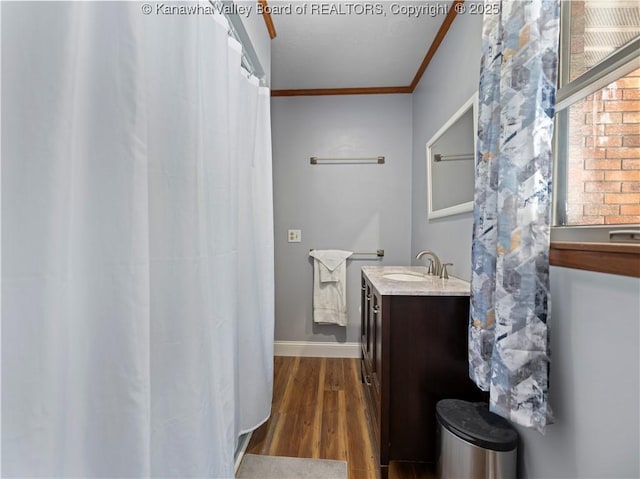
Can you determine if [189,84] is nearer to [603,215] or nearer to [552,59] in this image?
[552,59]

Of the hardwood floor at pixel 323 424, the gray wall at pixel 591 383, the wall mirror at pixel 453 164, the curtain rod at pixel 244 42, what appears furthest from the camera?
the wall mirror at pixel 453 164

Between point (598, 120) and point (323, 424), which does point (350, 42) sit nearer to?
point (598, 120)

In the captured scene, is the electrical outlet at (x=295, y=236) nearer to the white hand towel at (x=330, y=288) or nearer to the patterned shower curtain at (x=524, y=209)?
the white hand towel at (x=330, y=288)

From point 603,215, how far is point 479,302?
45 centimetres

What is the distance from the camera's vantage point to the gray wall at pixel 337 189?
2.65 m

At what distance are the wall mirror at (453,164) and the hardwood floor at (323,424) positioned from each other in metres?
1.37

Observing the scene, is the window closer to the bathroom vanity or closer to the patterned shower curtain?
the patterned shower curtain

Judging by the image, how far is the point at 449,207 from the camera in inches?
69.5

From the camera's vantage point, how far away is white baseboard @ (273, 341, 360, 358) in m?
2.64

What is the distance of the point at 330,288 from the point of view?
8.49 feet

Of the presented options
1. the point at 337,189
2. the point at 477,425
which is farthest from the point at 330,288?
the point at 477,425

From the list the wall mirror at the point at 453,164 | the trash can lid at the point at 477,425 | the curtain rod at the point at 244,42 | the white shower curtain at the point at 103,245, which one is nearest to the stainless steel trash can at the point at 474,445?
the trash can lid at the point at 477,425

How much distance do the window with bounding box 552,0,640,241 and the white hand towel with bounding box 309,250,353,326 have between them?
5.76 feet

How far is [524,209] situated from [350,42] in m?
1.79
